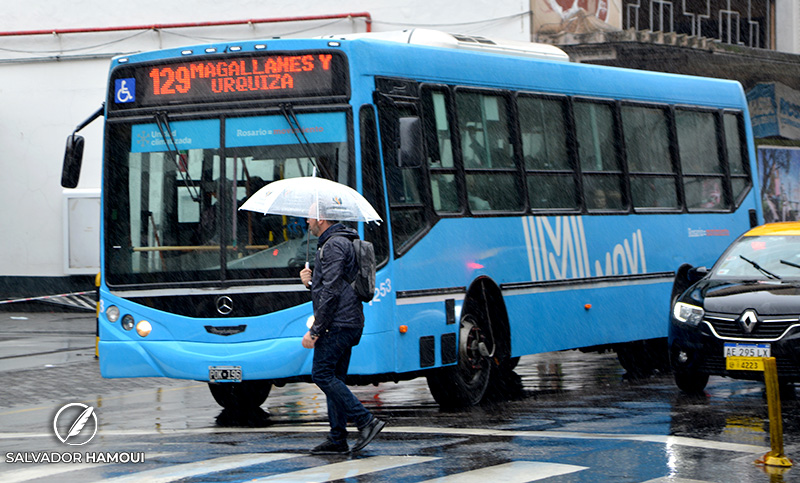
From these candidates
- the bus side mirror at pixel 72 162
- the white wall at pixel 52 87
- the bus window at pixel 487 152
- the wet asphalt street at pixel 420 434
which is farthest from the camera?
the white wall at pixel 52 87

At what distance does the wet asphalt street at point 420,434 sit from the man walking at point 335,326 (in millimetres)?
261

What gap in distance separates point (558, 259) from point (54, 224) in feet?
55.2

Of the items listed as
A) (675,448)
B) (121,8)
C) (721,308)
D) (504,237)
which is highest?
(121,8)

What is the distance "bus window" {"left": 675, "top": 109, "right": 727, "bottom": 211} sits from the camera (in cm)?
1483

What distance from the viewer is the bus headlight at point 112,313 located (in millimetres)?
10617

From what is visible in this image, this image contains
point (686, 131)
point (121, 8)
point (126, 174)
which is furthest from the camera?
point (121, 8)

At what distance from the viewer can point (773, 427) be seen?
314 inches

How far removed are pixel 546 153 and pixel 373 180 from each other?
9.43ft

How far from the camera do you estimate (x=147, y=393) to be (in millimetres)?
13719

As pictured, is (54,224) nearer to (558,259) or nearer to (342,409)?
(558,259)

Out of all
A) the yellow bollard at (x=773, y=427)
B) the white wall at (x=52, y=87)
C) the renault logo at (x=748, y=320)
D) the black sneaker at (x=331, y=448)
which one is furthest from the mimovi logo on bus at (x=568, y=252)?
the white wall at (x=52, y=87)

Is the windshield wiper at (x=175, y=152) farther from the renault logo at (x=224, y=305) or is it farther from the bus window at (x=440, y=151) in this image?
the bus window at (x=440, y=151)

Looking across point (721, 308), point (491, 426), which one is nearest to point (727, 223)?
point (721, 308)

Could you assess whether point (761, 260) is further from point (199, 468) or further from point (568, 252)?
point (199, 468)
